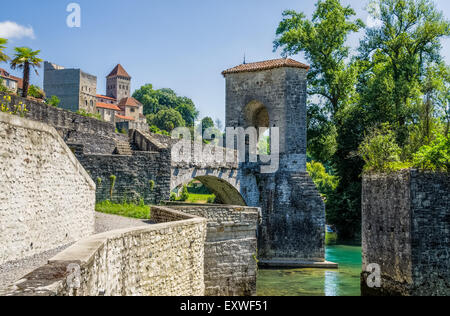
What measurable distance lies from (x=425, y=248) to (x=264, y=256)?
11224mm

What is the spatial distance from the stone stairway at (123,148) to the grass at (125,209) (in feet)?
9.43

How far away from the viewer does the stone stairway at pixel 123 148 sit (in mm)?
18172

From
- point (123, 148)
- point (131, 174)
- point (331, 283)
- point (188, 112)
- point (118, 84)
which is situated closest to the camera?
point (131, 174)

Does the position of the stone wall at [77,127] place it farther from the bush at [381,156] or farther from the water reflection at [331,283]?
the water reflection at [331,283]

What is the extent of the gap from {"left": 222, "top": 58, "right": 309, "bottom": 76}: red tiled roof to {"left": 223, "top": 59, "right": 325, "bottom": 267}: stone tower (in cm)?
5

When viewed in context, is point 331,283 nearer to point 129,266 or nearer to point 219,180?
point 219,180

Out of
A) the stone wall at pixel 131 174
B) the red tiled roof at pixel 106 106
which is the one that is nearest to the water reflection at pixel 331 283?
the stone wall at pixel 131 174

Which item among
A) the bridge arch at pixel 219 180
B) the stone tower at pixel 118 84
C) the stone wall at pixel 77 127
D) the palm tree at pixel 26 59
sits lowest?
the bridge arch at pixel 219 180

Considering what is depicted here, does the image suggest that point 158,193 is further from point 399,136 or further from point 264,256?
point 399,136

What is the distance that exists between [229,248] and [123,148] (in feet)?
21.9

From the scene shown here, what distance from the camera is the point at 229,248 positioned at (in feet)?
45.2

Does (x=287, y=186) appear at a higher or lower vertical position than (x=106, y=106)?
lower

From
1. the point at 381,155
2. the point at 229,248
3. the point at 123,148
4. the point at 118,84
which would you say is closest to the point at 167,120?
the point at 118,84
